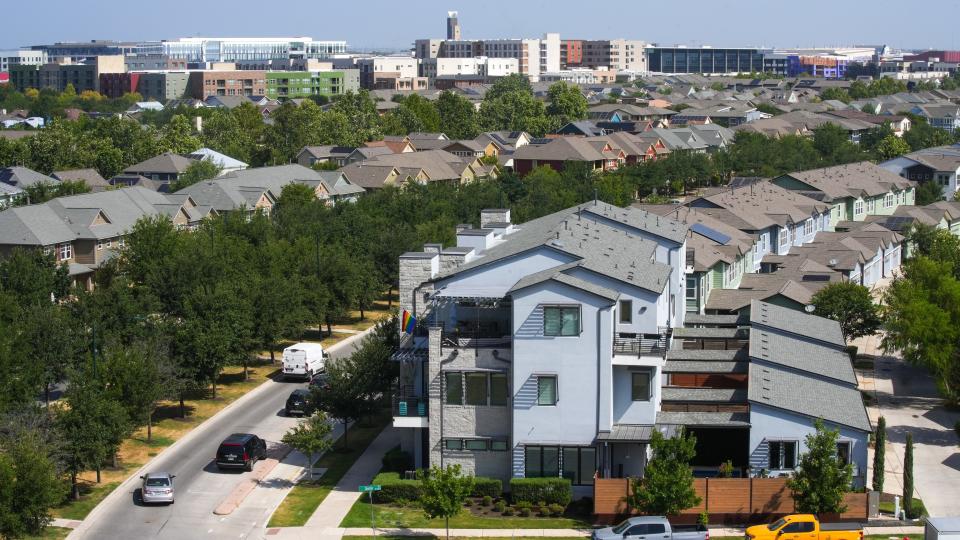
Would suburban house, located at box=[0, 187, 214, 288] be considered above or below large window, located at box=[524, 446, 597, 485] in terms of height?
above

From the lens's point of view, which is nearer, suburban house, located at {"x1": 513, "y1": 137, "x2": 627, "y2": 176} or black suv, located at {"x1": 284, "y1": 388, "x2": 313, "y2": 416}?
black suv, located at {"x1": 284, "y1": 388, "x2": 313, "y2": 416}

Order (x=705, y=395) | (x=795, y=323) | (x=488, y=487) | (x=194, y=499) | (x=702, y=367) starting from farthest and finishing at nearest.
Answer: (x=795, y=323)
(x=702, y=367)
(x=705, y=395)
(x=194, y=499)
(x=488, y=487)

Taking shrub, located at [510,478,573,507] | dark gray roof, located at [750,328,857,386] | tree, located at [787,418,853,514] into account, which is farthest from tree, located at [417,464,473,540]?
dark gray roof, located at [750,328,857,386]

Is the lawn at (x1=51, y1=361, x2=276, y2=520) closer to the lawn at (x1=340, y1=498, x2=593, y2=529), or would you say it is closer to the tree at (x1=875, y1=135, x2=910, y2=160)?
the lawn at (x1=340, y1=498, x2=593, y2=529)

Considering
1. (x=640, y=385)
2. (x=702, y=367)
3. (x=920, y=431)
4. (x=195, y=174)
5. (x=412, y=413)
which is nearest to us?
(x=640, y=385)

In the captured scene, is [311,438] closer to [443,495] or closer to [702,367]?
[443,495]

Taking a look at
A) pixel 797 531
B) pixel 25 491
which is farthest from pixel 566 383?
pixel 25 491
